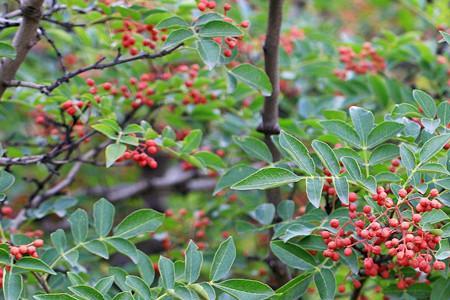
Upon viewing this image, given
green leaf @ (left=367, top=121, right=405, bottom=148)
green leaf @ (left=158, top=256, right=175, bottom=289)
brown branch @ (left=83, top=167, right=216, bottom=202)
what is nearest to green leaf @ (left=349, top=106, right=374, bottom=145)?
green leaf @ (left=367, top=121, right=405, bottom=148)

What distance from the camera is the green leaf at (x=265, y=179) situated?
4.78 ft

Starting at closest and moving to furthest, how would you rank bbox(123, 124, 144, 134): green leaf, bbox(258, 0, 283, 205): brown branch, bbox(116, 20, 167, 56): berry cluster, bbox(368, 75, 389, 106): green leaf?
1. bbox(123, 124, 144, 134): green leaf
2. bbox(258, 0, 283, 205): brown branch
3. bbox(116, 20, 167, 56): berry cluster
4. bbox(368, 75, 389, 106): green leaf

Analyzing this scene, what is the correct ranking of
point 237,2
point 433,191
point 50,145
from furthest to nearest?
point 237,2, point 50,145, point 433,191

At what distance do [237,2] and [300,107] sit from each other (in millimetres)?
759

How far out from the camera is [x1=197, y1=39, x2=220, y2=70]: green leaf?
1642 millimetres

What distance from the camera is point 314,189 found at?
1.49 metres

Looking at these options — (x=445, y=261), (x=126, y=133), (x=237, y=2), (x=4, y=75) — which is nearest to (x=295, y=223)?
(x=445, y=261)

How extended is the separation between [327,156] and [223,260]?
328mm

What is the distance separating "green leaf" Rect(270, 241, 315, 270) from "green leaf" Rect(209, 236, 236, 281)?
0.13 meters

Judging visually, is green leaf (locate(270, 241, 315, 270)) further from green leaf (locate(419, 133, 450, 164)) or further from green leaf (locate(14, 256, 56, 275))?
green leaf (locate(14, 256, 56, 275))

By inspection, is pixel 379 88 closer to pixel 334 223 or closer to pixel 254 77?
pixel 254 77

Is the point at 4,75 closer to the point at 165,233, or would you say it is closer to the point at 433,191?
the point at 165,233

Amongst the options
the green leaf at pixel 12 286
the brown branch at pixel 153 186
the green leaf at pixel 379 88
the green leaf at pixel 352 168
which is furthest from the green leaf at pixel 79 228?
the brown branch at pixel 153 186

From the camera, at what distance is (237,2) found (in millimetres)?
3049
